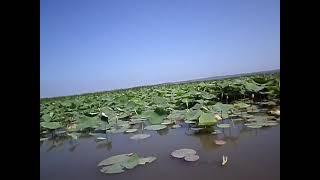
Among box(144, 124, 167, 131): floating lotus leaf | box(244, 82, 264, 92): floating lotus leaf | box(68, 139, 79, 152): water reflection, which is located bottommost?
box(68, 139, 79, 152): water reflection

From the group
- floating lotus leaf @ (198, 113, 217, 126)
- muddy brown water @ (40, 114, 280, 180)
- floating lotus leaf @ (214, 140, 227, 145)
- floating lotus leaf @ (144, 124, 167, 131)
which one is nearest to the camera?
muddy brown water @ (40, 114, 280, 180)

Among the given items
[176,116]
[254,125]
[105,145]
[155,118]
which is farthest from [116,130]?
[254,125]

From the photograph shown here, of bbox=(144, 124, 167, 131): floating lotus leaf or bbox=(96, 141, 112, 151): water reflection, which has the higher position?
bbox=(144, 124, 167, 131): floating lotus leaf

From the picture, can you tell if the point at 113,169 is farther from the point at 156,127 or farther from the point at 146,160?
the point at 156,127

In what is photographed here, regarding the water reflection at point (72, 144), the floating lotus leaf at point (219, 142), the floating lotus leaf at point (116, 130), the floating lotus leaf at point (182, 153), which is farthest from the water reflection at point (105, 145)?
the floating lotus leaf at point (219, 142)

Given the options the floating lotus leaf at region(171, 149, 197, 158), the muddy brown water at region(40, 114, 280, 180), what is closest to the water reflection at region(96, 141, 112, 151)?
the muddy brown water at region(40, 114, 280, 180)

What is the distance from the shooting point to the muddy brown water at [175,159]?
4.97 feet

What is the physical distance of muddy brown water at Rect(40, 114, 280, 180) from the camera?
4.97 feet

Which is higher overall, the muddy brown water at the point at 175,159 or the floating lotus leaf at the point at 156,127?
the floating lotus leaf at the point at 156,127

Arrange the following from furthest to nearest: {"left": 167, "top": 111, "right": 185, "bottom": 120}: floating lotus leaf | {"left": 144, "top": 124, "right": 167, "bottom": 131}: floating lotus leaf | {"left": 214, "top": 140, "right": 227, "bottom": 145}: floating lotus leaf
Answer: {"left": 167, "top": 111, "right": 185, "bottom": 120}: floating lotus leaf
{"left": 144, "top": 124, "right": 167, "bottom": 131}: floating lotus leaf
{"left": 214, "top": 140, "right": 227, "bottom": 145}: floating lotus leaf

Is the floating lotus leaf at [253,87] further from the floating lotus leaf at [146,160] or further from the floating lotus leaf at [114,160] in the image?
the floating lotus leaf at [114,160]

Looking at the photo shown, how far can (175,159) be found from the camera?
5.45 feet

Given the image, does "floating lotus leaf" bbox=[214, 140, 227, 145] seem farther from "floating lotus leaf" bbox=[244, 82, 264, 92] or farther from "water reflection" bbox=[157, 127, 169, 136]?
"floating lotus leaf" bbox=[244, 82, 264, 92]
